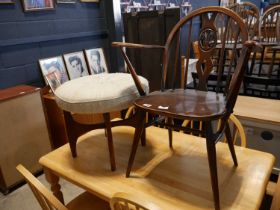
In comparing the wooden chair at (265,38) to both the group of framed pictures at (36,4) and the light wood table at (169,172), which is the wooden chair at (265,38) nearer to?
the light wood table at (169,172)

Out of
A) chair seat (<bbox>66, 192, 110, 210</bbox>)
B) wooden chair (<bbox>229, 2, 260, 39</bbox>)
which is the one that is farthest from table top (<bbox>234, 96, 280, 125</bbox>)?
chair seat (<bbox>66, 192, 110, 210</bbox>)

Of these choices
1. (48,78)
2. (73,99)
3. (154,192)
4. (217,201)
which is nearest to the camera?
(217,201)

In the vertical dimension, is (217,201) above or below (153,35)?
below

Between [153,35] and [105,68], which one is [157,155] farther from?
[105,68]

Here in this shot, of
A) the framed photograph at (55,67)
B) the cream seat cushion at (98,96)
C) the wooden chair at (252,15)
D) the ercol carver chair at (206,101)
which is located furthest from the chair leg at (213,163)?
the wooden chair at (252,15)

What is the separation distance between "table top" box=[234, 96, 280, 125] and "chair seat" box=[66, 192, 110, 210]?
1.24 metres

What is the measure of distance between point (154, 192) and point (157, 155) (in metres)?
0.28

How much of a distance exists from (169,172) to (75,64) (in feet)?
6.15

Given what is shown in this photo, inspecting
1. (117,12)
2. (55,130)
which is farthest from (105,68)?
(55,130)

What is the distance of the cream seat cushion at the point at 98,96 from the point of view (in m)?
1.10

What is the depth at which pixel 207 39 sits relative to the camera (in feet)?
4.07

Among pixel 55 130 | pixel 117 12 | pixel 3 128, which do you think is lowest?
pixel 55 130

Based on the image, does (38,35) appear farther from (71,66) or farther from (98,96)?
(98,96)

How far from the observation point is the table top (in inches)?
73.1
